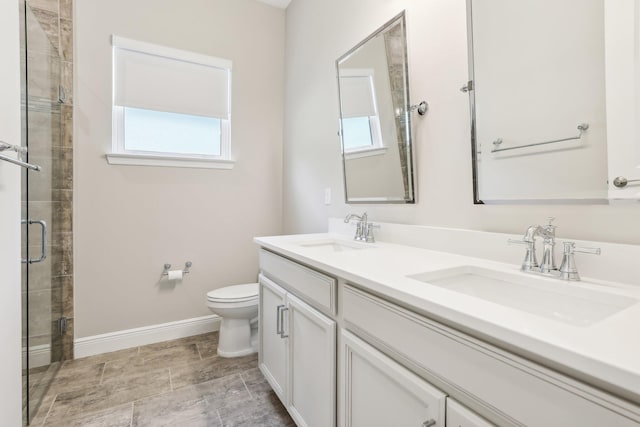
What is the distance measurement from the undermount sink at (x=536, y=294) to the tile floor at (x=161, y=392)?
112 centimetres

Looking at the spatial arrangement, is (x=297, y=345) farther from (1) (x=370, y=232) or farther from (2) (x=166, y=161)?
(2) (x=166, y=161)

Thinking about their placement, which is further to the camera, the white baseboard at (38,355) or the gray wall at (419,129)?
the white baseboard at (38,355)

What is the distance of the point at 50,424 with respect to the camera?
1.48 meters

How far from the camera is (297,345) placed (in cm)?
136

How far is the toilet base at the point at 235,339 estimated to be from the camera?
2.15 meters

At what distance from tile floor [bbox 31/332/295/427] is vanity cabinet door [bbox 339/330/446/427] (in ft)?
2.29

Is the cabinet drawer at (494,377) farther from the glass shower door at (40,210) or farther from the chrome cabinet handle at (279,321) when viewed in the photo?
the glass shower door at (40,210)

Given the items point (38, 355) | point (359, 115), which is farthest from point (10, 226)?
point (359, 115)

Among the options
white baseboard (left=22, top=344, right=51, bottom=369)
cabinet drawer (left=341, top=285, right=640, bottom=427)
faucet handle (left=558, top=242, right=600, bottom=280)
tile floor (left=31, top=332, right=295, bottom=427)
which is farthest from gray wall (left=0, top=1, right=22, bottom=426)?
faucet handle (left=558, top=242, right=600, bottom=280)

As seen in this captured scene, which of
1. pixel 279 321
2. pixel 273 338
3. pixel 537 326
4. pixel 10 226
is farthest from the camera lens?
pixel 273 338

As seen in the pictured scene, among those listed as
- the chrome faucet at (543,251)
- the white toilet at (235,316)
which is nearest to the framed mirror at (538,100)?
the chrome faucet at (543,251)

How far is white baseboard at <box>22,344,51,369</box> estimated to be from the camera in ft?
4.58

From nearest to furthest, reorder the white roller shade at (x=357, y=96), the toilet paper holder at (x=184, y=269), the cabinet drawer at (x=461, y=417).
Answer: the cabinet drawer at (x=461, y=417) → the white roller shade at (x=357, y=96) → the toilet paper holder at (x=184, y=269)

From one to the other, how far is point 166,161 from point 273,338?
1627 millimetres
